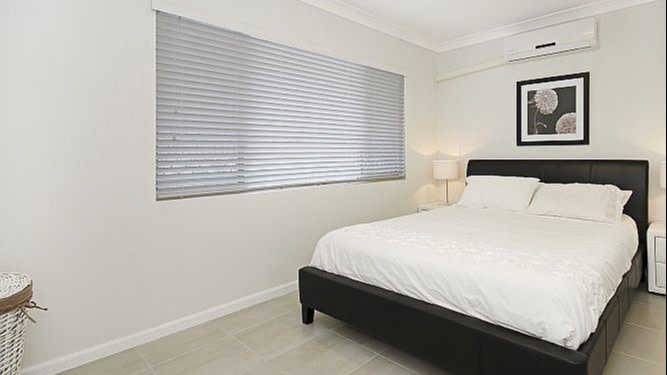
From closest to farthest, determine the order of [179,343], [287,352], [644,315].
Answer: [287,352], [179,343], [644,315]

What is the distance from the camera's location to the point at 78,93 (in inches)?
88.0

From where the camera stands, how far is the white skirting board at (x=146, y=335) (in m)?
2.21

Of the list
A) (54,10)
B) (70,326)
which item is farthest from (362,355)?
(54,10)

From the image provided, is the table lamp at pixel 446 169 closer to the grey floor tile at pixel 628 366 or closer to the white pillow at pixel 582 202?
the white pillow at pixel 582 202

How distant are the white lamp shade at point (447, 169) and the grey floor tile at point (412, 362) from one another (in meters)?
2.53

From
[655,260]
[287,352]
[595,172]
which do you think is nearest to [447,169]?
[595,172]

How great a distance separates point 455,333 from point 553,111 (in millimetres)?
2942

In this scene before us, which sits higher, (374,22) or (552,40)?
(374,22)

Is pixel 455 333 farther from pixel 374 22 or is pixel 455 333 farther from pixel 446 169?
pixel 374 22

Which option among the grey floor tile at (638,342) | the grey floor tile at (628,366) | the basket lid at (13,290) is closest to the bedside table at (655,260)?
the grey floor tile at (638,342)

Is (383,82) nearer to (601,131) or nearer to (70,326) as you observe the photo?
(601,131)

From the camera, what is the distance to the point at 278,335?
264cm

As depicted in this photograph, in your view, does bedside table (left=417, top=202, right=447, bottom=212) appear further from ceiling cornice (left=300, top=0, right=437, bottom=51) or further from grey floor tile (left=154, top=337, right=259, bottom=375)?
grey floor tile (left=154, top=337, right=259, bottom=375)

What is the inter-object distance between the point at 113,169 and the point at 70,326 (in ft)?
2.97
